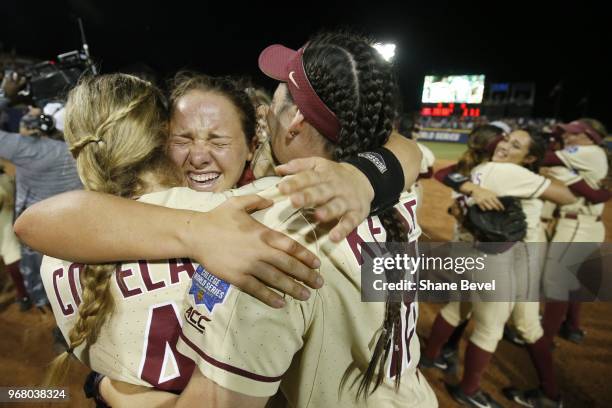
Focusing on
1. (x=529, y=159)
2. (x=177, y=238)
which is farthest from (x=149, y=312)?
(x=529, y=159)

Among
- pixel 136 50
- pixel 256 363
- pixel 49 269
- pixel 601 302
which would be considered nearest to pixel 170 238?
pixel 256 363

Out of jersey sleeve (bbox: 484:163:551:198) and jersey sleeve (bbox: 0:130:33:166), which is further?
jersey sleeve (bbox: 0:130:33:166)

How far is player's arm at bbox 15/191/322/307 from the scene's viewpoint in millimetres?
A: 679

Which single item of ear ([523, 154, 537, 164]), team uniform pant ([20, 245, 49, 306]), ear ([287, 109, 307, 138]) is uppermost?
ear ([287, 109, 307, 138])

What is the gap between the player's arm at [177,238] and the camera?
0.68 metres

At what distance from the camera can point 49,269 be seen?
1001 millimetres

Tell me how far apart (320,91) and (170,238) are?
560 mm

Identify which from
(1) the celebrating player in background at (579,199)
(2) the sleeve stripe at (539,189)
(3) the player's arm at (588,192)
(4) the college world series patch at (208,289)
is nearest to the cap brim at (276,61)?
(4) the college world series patch at (208,289)

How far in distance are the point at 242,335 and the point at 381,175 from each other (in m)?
0.52

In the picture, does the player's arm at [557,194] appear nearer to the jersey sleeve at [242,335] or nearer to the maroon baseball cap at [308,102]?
the maroon baseball cap at [308,102]

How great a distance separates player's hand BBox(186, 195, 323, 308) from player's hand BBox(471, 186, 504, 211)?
6.74 ft

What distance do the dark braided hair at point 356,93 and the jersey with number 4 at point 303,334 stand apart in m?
0.05

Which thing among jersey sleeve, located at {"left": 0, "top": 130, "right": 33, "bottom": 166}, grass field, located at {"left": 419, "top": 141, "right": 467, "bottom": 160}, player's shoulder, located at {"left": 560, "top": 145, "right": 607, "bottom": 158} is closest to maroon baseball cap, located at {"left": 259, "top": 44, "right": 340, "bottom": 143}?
jersey sleeve, located at {"left": 0, "top": 130, "right": 33, "bottom": 166}

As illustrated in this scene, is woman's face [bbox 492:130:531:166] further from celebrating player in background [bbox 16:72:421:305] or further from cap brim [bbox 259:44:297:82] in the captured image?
cap brim [bbox 259:44:297:82]
